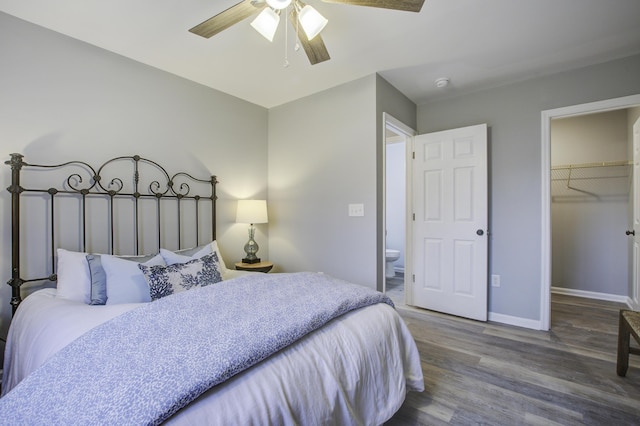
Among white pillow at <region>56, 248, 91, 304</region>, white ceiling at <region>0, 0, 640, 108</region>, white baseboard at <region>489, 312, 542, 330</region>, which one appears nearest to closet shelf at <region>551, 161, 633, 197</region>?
white ceiling at <region>0, 0, 640, 108</region>

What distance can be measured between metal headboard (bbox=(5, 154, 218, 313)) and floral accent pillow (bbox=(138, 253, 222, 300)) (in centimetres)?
76

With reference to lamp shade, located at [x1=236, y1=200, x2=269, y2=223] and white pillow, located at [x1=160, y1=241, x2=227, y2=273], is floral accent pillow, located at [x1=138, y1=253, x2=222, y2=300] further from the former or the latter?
lamp shade, located at [x1=236, y1=200, x2=269, y2=223]

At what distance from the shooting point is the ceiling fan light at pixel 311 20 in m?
1.55

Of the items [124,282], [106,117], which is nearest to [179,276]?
[124,282]

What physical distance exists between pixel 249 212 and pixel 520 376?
2.62 meters

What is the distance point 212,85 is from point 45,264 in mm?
2059

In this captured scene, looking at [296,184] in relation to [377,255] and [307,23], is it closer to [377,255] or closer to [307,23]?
[377,255]

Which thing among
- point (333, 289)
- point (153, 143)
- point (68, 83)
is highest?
point (68, 83)

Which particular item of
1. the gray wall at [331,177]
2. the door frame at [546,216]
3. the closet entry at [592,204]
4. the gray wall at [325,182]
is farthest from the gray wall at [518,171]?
the gray wall at [325,182]

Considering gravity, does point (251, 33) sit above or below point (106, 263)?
above

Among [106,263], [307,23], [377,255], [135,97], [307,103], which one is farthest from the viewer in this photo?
[307,103]

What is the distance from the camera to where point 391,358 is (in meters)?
1.50

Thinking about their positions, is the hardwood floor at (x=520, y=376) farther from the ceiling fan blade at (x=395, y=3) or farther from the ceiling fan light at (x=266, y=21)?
the ceiling fan light at (x=266, y=21)

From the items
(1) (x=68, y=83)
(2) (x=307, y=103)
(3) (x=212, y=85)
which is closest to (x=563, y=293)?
(2) (x=307, y=103)
